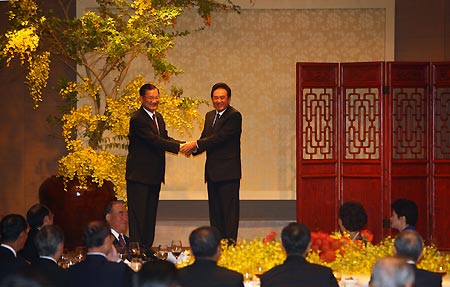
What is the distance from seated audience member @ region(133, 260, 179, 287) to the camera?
316 cm

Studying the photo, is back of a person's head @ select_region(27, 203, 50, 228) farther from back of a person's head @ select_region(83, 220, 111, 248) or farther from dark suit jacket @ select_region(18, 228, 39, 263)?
back of a person's head @ select_region(83, 220, 111, 248)

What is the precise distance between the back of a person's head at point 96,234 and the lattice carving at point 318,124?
13.9ft

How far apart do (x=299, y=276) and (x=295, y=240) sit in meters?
0.21

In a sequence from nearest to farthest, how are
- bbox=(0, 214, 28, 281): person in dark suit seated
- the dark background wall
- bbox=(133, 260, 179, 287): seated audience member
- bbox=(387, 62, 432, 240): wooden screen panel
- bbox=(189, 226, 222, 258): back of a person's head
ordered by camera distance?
bbox=(133, 260, 179, 287): seated audience member
bbox=(189, 226, 222, 258): back of a person's head
bbox=(0, 214, 28, 281): person in dark suit seated
bbox=(387, 62, 432, 240): wooden screen panel
the dark background wall

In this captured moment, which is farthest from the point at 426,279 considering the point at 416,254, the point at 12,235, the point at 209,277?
the point at 12,235

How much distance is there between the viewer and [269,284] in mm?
3984

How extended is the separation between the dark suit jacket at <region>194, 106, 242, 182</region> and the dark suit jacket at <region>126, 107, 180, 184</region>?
10.2 inches

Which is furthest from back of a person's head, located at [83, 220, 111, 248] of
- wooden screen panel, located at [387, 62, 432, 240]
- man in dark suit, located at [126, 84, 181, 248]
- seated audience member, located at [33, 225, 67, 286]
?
wooden screen panel, located at [387, 62, 432, 240]

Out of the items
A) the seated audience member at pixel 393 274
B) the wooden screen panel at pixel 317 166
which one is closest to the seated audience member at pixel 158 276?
the seated audience member at pixel 393 274

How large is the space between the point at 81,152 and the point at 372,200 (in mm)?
2670

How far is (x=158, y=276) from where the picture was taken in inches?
125

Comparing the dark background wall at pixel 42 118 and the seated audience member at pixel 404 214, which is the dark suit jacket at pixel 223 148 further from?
the dark background wall at pixel 42 118

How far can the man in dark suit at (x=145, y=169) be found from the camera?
7.14 metres

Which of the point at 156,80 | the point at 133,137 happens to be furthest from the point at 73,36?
the point at 156,80
